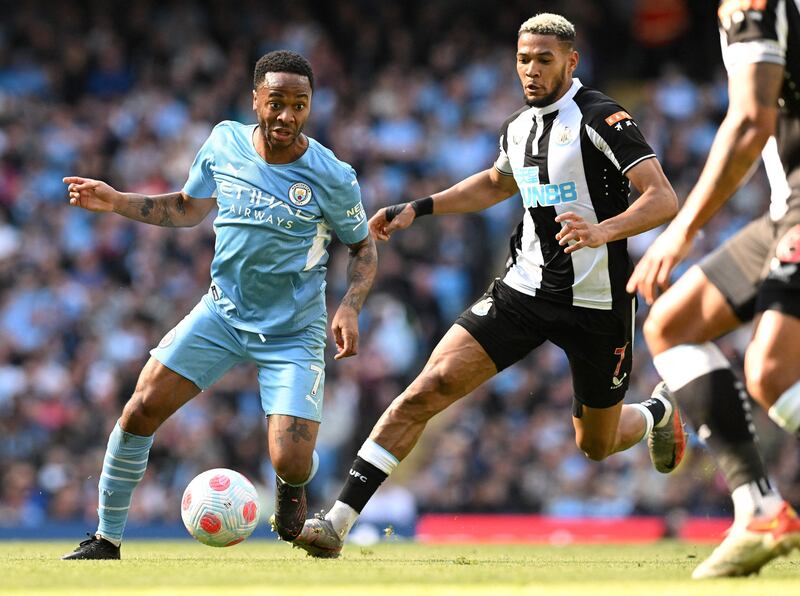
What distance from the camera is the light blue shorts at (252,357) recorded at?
23.4ft

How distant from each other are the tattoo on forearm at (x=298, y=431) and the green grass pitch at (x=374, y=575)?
66 cm

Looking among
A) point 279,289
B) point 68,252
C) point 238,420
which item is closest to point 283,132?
point 279,289

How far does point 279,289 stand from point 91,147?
381 inches

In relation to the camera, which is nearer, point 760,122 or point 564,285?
point 760,122

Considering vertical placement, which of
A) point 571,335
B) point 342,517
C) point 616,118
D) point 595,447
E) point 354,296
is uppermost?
point 616,118

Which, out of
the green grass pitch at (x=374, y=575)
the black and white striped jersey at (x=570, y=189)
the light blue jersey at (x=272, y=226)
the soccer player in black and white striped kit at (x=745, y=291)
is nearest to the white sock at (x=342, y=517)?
the green grass pitch at (x=374, y=575)

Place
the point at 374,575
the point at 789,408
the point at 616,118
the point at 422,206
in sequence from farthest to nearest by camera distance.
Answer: the point at 422,206 → the point at 616,118 → the point at 374,575 → the point at 789,408

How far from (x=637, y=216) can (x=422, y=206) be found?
1.74 meters

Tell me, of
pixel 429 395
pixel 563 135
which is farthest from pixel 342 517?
pixel 563 135

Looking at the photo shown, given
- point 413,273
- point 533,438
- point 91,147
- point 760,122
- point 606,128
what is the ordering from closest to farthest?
point 760,122, point 606,128, point 533,438, point 413,273, point 91,147

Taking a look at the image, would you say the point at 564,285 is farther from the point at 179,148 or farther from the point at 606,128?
the point at 179,148

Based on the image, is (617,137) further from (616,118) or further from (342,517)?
(342,517)

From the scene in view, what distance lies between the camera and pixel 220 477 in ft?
24.1

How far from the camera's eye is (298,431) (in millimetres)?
7094
